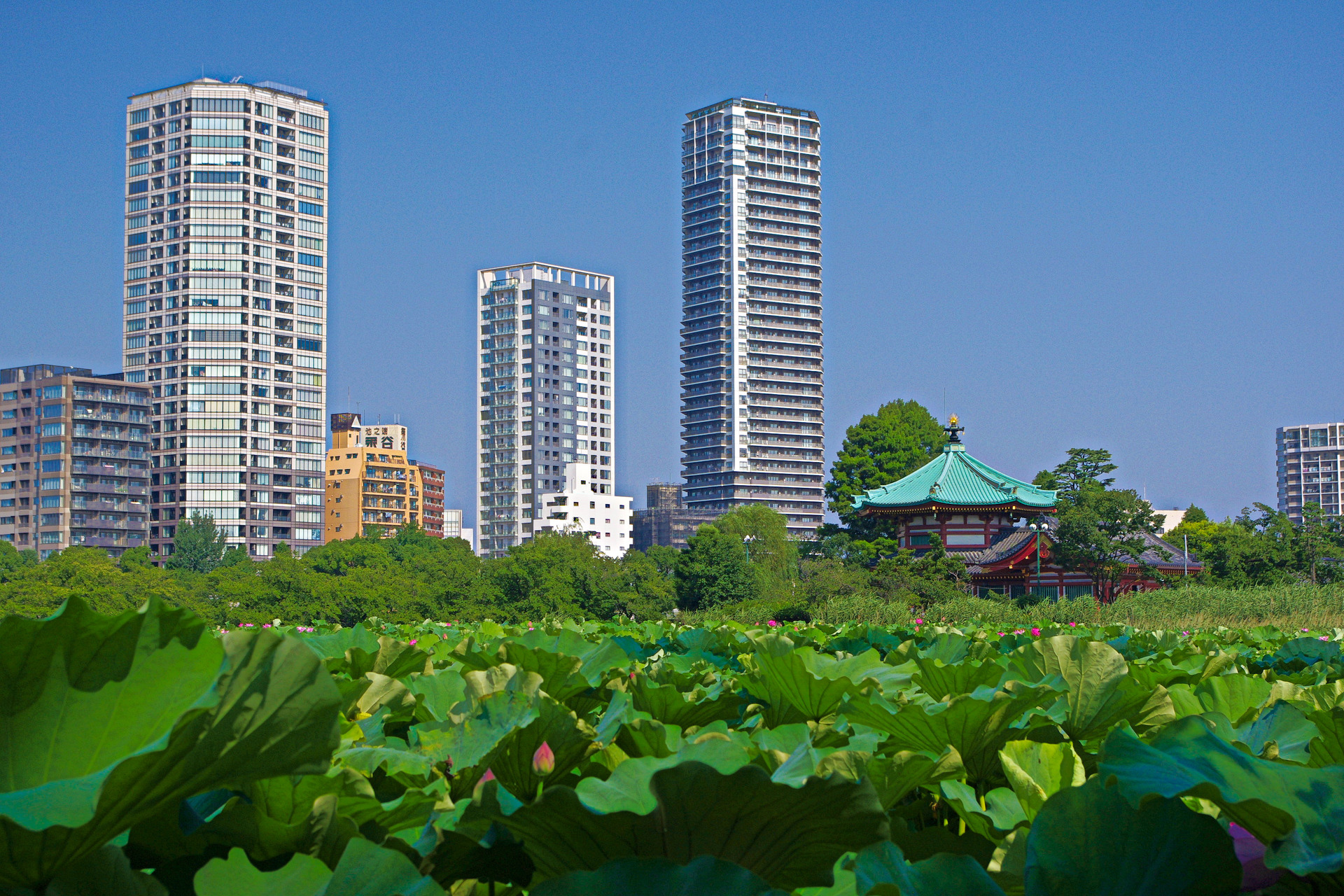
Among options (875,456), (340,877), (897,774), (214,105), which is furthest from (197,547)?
(340,877)

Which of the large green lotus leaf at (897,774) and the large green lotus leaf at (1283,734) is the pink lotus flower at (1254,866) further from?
the large green lotus leaf at (1283,734)

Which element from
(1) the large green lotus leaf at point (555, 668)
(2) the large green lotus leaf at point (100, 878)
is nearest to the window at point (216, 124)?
(1) the large green lotus leaf at point (555, 668)

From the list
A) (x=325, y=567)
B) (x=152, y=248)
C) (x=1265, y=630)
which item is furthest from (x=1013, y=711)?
(x=152, y=248)

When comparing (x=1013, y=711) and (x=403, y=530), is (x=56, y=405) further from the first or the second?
(x=1013, y=711)

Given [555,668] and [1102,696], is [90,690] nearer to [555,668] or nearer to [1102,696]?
[555,668]

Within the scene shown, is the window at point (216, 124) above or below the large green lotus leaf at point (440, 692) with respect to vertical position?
above

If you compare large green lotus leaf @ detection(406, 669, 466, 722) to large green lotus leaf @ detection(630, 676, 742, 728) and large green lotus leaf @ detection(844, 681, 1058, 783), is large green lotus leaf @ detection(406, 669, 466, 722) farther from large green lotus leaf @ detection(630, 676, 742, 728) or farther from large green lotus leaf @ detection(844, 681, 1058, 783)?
large green lotus leaf @ detection(844, 681, 1058, 783)

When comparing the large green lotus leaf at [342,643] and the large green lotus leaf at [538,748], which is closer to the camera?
the large green lotus leaf at [538,748]
